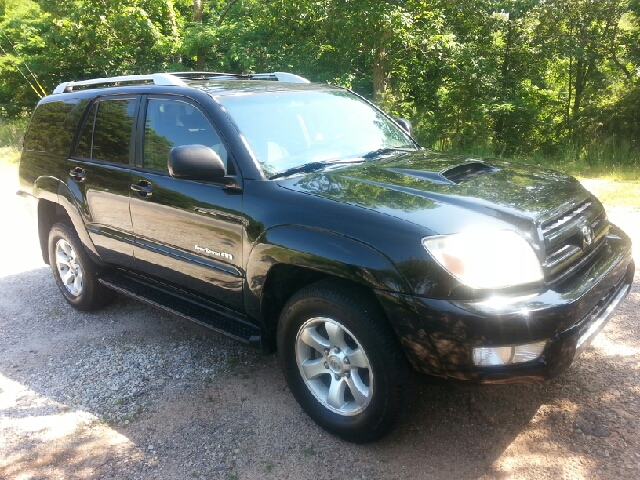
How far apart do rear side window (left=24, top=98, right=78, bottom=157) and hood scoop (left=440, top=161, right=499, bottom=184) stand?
10.2ft

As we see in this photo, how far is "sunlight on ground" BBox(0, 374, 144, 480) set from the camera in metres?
2.92

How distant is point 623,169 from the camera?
35.1 feet

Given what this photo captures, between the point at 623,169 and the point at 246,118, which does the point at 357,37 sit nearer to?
the point at 623,169

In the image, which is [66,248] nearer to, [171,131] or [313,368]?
[171,131]

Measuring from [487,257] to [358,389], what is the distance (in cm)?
96

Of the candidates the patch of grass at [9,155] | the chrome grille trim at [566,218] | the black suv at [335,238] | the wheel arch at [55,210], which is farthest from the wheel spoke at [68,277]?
the patch of grass at [9,155]

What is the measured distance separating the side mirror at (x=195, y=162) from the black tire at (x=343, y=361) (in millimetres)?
860

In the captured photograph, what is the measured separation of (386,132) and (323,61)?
11164 millimetres

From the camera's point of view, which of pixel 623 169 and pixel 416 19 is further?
pixel 416 19

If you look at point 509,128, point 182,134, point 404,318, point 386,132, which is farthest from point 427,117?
point 404,318

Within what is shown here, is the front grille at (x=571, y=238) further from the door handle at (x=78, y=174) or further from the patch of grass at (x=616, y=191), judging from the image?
the patch of grass at (x=616, y=191)

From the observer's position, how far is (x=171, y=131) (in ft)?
12.3

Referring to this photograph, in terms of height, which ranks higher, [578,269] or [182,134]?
[182,134]

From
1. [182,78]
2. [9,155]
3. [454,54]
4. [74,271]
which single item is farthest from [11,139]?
[182,78]
